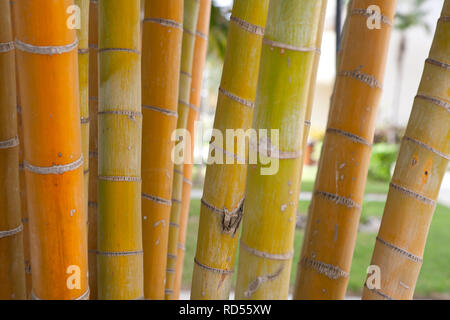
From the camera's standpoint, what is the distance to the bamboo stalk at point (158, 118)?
78cm

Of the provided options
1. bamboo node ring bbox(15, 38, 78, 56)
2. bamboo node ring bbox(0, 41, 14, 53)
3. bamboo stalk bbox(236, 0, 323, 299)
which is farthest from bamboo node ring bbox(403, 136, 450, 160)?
bamboo node ring bbox(0, 41, 14, 53)

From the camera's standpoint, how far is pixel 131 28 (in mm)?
678

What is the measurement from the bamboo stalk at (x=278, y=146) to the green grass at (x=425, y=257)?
109 inches

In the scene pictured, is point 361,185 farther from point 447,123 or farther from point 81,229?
point 81,229

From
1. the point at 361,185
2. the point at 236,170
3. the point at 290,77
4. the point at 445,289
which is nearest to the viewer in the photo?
the point at 290,77

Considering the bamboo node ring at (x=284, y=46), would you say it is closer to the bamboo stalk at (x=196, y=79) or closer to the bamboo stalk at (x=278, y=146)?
the bamboo stalk at (x=278, y=146)

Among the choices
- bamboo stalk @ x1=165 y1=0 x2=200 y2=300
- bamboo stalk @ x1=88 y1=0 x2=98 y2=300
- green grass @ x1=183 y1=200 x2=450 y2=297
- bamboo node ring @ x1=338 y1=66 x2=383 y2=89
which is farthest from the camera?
green grass @ x1=183 y1=200 x2=450 y2=297

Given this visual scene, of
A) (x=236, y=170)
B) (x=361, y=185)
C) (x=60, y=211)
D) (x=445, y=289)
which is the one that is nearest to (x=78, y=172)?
(x=60, y=211)

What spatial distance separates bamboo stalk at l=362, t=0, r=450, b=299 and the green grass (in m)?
2.66

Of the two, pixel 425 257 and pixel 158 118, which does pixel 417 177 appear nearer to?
pixel 158 118

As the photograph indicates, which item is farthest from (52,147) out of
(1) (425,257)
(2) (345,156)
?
(1) (425,257)

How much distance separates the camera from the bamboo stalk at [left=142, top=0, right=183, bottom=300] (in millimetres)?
775

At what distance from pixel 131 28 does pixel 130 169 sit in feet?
0.68

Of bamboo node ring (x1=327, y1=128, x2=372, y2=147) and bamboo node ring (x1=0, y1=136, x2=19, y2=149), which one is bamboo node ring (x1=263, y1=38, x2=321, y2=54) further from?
bamboo node ring (x1=0, y1=136, x2=19, y2=149)
